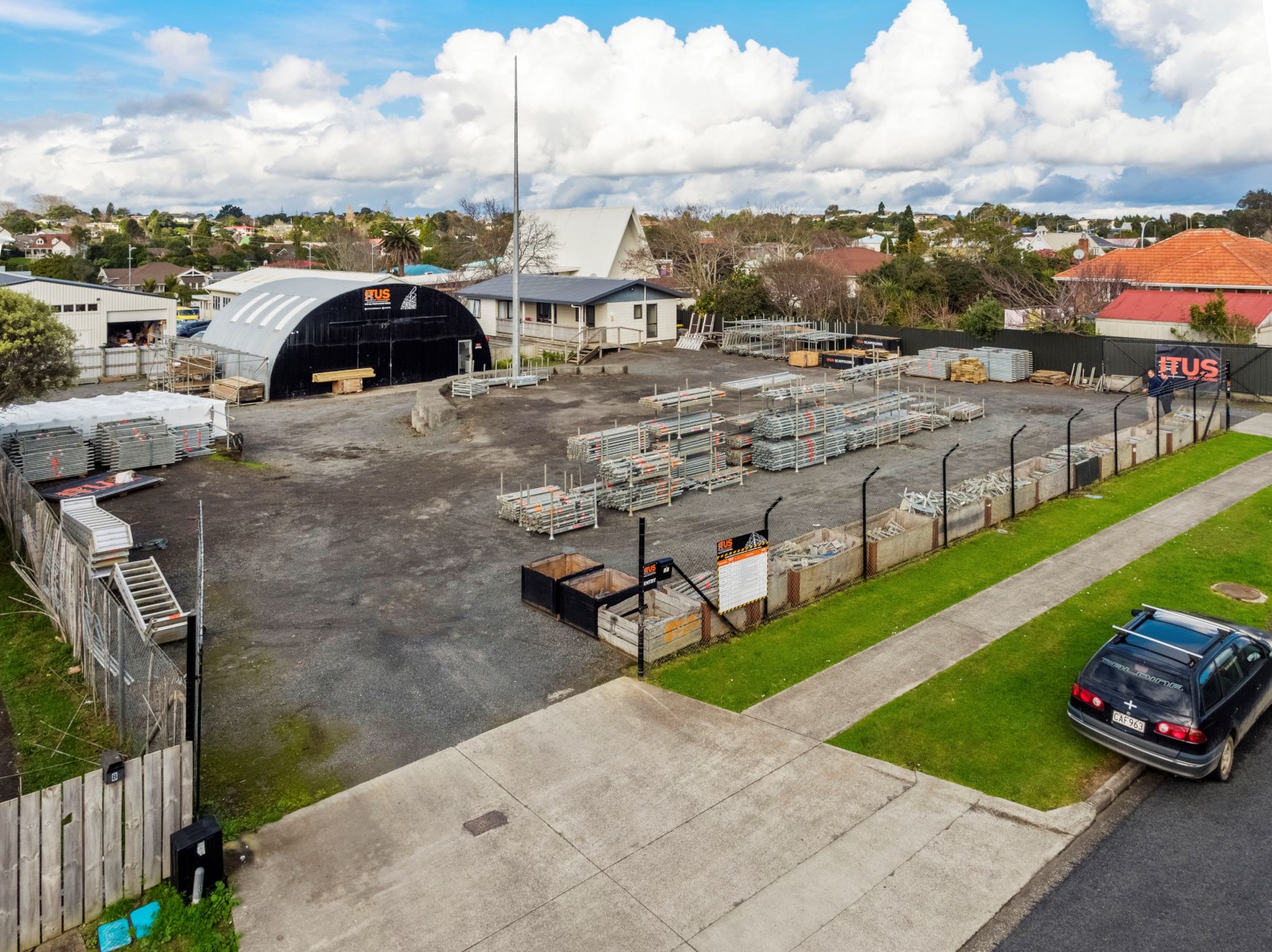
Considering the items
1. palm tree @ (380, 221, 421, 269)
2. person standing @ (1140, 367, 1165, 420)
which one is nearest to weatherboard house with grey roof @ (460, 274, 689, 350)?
person standing @ (1140, 367, 1165, 420)

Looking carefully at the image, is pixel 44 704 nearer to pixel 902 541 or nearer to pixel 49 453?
pixel 49 453

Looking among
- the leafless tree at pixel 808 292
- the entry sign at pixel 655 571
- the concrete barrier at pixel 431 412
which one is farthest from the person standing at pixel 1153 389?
the concrete barrier at pixel 431 412

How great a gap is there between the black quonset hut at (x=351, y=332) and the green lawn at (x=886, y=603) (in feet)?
97.0

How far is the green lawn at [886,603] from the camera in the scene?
47.0 feet

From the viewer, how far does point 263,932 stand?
8.94 metres

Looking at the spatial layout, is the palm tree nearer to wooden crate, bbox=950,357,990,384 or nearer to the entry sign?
wooden crate, bbox=950,357,990,384

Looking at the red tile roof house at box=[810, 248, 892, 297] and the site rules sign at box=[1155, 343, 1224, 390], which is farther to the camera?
the red tile roof house at box=[810, 248, 892, 297]

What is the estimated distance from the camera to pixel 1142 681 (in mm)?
11555

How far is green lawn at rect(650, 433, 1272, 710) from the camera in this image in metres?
→ 14.3

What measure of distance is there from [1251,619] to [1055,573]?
340 centimetres

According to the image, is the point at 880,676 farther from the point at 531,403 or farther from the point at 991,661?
the point at 531,403

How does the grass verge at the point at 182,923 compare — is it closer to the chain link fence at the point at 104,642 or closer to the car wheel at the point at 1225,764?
the chain link fence at the point at 104,642

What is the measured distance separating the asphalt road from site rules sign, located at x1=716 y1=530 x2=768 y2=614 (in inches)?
255

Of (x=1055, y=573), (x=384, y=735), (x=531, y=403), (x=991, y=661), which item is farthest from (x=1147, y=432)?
(x=384, y=735)
